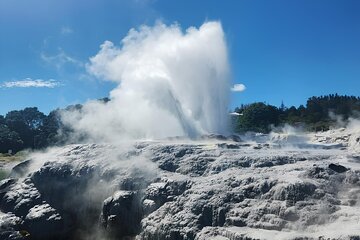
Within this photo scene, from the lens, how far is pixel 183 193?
1364 centimetres

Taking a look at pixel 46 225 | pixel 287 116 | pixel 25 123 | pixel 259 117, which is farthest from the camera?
pixel 25 123

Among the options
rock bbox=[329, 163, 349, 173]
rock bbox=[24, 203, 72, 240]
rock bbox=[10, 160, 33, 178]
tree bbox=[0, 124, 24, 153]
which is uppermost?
tree bbox=[0, 124, 24, 153]

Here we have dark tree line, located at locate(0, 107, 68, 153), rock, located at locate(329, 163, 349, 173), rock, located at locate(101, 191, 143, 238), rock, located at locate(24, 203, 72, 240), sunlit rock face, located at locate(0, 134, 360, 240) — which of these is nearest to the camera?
sunlit rock face, located at locate(0, 134, 360, 240)

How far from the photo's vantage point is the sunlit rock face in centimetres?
1109

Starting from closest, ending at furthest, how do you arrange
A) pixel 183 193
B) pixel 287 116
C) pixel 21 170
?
pixel 183 193, pixel 21 170, pixel 287 116

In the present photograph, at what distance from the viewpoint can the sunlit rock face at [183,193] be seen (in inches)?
437

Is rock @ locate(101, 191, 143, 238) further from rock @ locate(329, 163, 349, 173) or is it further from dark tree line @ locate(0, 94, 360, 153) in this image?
dark tree line @ locate(0, 94, 360, 153)

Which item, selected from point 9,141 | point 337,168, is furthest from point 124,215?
point 9,141

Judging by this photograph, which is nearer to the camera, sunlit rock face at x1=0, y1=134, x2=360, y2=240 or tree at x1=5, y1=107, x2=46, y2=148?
sunlit rock face at x1=0, y1=134, x2=360, y2=240

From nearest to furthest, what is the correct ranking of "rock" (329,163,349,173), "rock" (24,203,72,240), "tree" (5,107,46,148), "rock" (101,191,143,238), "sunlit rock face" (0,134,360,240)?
"sunlit rock face" (0,134,360,240)
"rock" (329,163,349,173)
"rock" (101,191,143,238)
"rock" (24,203,72,240)
"tree" (5,107,46,148)

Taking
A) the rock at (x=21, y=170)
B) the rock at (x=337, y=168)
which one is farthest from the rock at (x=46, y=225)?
the rock at (x=337, y=168)

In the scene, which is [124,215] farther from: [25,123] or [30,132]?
[25,123]

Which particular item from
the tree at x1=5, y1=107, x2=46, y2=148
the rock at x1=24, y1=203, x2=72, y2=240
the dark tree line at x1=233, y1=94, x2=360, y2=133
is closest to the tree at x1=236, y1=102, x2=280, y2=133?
the dark tree line at x1=233, y1=94, x2=360, y2=133

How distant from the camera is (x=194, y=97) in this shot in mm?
25781
